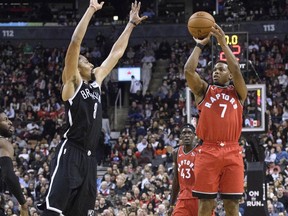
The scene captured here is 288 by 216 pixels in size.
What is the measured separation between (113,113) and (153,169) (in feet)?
26.6

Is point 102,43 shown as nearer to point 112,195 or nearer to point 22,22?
point 22,22

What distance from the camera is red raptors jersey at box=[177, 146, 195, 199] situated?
32.7 ft

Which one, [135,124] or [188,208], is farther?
[135,124]

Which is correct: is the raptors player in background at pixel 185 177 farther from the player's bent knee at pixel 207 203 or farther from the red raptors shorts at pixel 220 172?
the red raptors shorts at pixel 220 172

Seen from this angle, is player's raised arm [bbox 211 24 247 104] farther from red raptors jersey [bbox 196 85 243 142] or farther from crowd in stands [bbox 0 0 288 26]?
crowd in stands [bbox 0 0 288 26]

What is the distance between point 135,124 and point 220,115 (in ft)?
54.5

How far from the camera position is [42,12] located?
3422cm

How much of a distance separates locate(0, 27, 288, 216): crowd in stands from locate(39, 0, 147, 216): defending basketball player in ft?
24.2

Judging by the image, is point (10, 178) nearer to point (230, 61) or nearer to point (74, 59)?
point (74, 59)

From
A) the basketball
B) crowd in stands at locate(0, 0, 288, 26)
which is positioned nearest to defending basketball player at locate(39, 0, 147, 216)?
the basketball

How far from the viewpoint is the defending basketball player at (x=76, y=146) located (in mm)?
7016

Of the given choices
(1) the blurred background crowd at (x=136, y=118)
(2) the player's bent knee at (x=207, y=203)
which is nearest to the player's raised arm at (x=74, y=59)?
(2) the player's bent knee at (x=207, y=203)

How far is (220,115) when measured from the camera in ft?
28.5

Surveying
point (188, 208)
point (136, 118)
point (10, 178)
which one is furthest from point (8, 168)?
point (136, 118)
